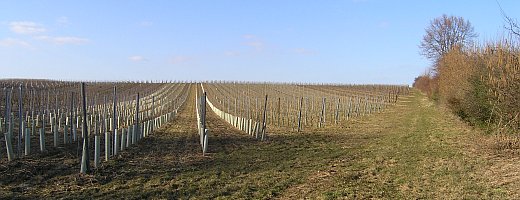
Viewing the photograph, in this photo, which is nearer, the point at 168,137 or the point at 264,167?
the point at 264,167

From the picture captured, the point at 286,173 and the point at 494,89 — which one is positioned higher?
the point at 494,89

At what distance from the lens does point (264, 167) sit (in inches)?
419

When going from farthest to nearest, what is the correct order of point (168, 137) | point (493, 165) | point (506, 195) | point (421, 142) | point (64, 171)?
point (168, 137) → point (421, 142) → point (493, 165) → point (64, 171) → point (506, 195)

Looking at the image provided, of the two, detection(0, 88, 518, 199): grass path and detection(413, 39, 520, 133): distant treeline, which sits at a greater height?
detection(413, 39, 520, 133): distant treeline

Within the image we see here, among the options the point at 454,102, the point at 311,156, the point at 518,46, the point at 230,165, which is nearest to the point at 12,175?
A: the point at 230,165

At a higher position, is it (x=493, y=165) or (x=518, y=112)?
(x=518, y=112)

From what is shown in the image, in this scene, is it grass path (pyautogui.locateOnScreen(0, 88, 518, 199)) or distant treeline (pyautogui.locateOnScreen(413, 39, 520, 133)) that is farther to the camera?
distant treeline (pyautogui.locateOnScreen(413, 39, 520, 133))

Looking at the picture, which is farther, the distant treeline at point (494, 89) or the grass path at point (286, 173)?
the distant treeline at point (494, 89)

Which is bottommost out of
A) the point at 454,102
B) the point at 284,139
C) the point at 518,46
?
the point at 284,139

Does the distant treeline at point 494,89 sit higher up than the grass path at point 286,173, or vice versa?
the distant treeline at point 494,89

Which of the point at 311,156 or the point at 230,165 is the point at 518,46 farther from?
the point at 230,165

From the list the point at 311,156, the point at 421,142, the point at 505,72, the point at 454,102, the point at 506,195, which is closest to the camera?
the point at 506,195

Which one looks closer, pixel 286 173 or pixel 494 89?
pixel 286 173

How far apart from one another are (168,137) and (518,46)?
11.6m
